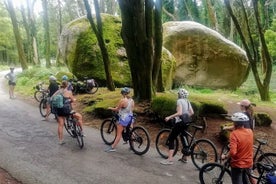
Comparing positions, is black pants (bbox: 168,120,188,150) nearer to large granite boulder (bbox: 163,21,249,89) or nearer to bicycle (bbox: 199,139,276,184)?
bicycle (bbox: 199,139,276,184)

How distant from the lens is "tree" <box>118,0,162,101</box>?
1380cm

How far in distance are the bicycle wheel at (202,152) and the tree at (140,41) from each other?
536 centimetres

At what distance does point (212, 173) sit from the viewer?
7.95 meters

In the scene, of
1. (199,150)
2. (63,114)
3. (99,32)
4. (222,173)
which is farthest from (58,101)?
(99,32)

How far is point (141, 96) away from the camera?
14.6 m

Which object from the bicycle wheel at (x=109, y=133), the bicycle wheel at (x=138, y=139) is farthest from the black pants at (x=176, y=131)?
the bicycle wheel at (x=109, y=133)

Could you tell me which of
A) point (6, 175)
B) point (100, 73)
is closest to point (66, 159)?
point (6, 175)

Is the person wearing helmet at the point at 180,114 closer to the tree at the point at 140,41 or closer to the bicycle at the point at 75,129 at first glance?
the bicycle at the point at 75,129

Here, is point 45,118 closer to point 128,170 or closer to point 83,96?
point 83,96

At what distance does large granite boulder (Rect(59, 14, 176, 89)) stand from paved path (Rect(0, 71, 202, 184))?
8.19 metres

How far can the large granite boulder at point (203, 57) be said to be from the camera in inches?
943

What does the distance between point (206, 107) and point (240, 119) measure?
7352 millimetres

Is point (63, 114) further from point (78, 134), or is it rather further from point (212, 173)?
point (212, 173)

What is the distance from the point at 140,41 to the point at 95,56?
694 cm
